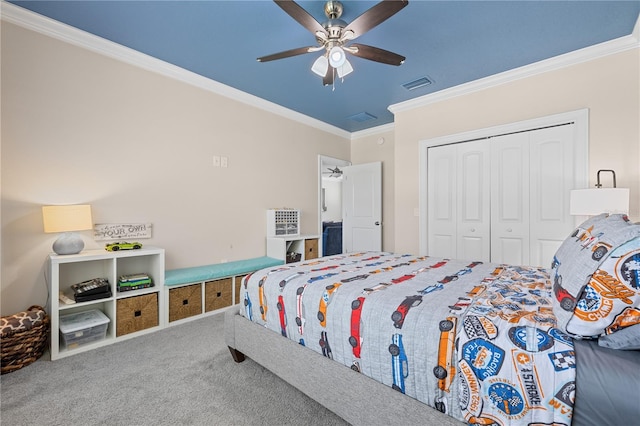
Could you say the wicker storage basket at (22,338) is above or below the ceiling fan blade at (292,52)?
below

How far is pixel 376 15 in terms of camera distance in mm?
1837

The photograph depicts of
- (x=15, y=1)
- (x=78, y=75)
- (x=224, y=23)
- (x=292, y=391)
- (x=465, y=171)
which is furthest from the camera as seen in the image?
(x=465, y=171)

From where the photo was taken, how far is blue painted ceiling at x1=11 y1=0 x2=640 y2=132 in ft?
7.26

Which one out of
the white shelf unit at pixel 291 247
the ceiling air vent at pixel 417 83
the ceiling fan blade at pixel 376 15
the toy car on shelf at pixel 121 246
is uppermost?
the ceiling air vent at pixel 417 83

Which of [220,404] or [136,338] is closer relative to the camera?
[220,404]

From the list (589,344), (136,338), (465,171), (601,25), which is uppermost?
(601,25)

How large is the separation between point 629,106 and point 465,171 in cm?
153

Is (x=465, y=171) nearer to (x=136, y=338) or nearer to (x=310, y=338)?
(x=310, y=338)

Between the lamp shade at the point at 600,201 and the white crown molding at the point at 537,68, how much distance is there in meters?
1.46

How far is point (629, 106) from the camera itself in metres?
2.63

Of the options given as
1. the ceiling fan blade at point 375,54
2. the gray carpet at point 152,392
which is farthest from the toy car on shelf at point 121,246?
the ceiling fan blade at point 375,54

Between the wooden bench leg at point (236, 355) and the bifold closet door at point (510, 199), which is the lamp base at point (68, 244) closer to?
the wooden bench leg at point (236, 355)

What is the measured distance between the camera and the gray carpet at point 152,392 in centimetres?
153

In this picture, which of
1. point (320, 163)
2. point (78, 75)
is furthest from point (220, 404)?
point (320, 163)
